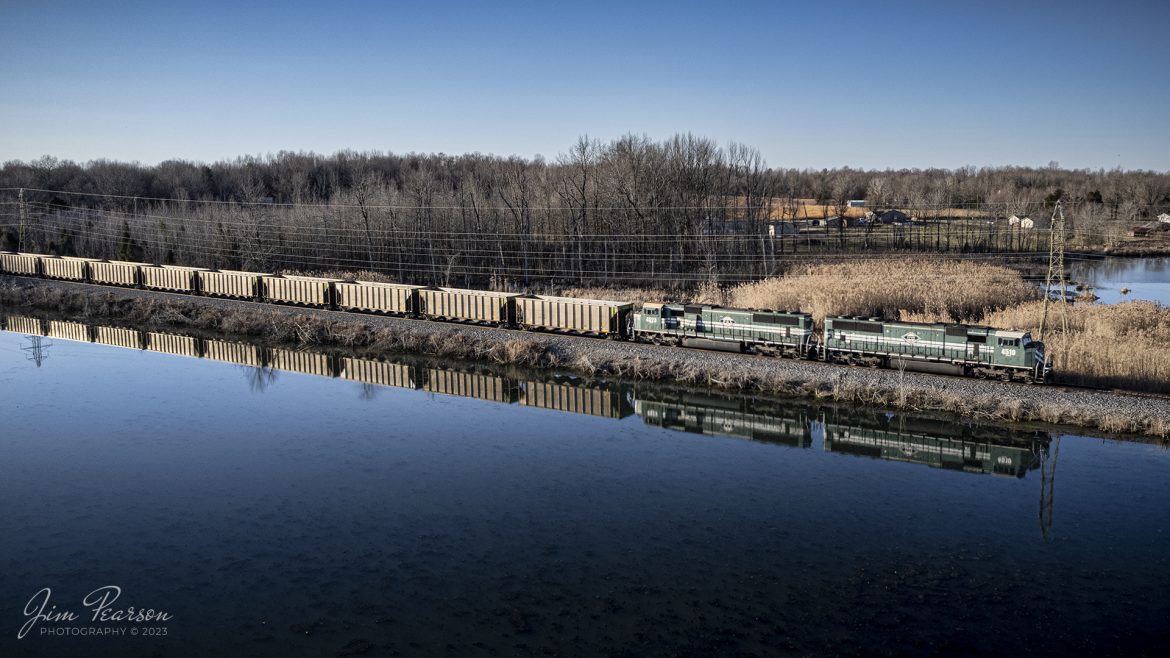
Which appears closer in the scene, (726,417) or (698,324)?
(726,417)

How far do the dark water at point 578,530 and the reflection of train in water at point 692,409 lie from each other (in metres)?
0.16

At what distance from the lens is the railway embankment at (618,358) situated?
2334 centimetres

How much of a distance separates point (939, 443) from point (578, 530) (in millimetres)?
12191

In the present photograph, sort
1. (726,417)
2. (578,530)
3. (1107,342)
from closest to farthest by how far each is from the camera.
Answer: (578,530)
(726,417)
(1107,342)

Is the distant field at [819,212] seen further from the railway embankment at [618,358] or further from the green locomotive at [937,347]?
the railway embankment at [618,358]

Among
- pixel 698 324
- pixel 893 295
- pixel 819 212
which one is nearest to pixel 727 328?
pixel 698 324

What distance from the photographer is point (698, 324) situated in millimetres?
31750

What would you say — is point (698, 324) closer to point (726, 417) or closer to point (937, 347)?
point (726, 417)

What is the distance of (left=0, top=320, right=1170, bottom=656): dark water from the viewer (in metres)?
12.9

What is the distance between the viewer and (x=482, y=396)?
28688 millimetres

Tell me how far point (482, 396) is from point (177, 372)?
13.9 metres

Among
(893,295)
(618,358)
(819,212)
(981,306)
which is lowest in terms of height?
(618,358)

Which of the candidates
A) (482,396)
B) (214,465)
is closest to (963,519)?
(482,396)

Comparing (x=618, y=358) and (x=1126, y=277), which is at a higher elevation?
(x=1126, y=277)
